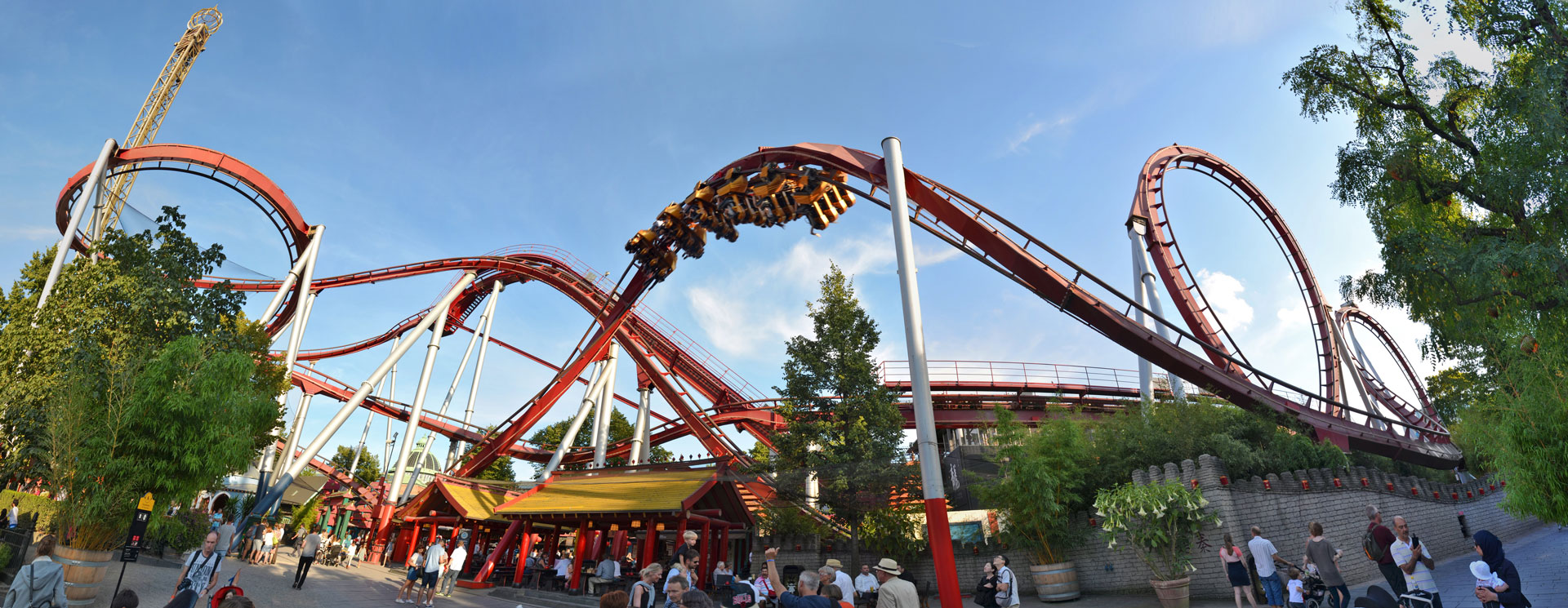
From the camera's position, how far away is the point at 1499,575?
250 inches

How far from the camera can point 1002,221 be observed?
553 inches

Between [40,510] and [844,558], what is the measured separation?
15529 millimetres

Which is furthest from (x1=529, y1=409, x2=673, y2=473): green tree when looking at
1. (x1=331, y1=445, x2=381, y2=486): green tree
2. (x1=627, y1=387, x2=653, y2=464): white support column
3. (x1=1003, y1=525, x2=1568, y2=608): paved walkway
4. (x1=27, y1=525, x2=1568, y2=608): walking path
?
(x1=1003, y1=525, x2=1568, y2=608): paved walkway

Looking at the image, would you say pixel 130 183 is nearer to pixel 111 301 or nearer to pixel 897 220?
pixel 111 301

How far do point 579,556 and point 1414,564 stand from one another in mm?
15443

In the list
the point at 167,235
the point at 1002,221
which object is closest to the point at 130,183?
the point at 167,235

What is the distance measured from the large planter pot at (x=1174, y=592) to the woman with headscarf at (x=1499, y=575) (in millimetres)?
4766

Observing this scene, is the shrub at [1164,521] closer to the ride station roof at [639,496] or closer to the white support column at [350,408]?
the ride station roof at [639,496]

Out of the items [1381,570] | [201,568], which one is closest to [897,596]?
[1381,570]

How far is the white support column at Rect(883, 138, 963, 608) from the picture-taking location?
9.66 meters

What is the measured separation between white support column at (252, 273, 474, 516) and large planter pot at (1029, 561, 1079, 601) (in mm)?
20308

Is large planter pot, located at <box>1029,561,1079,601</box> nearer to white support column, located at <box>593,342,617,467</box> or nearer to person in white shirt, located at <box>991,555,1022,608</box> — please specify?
person in white shirt, located at <box>991,555,1022,608</box>

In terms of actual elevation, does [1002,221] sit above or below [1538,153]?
above

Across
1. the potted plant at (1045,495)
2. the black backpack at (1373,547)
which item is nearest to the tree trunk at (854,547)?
the potted plant at (1045,495)
